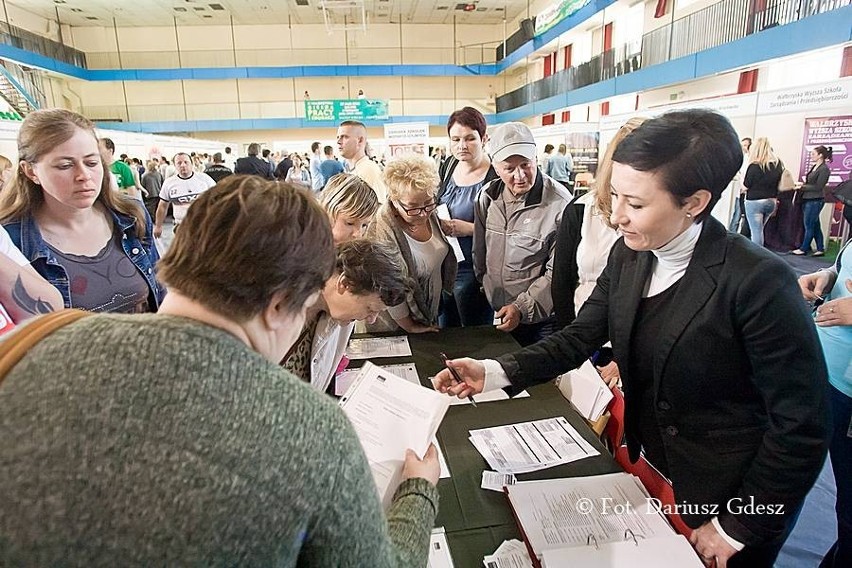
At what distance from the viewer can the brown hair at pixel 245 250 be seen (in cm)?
60

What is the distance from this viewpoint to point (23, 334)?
0.53 metres

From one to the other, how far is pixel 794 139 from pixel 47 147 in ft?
14.6

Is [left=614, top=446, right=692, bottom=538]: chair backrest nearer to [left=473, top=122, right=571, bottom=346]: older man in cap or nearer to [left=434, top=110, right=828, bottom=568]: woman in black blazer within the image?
[left=434, top=110, right=828, bottom=568]: woman in black blazer

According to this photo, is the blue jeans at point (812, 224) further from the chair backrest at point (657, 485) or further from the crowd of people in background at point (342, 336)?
the chair backrest at point (657, 485)

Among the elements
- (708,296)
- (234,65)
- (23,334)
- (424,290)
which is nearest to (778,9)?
(424,290)

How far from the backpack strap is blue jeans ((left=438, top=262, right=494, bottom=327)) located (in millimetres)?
2311

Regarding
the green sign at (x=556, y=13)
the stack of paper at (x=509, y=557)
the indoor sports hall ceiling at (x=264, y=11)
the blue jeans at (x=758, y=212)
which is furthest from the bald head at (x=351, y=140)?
the indoor sports hall ceiling at (x=264, y=11)

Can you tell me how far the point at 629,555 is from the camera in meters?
0.97

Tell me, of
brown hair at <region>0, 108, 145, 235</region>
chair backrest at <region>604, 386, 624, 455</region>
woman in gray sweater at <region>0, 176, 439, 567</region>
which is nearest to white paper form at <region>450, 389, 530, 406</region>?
chair backrest at <region>604, 386, 624, 455</region>

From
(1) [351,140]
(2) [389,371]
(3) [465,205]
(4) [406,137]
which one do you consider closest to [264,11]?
(4) [406,137]

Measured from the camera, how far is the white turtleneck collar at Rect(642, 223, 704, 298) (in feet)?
3.86

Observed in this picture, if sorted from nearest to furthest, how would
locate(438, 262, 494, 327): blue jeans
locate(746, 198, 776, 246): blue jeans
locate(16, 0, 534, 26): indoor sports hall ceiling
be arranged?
1. locate(438, 262, 494, 327): blue jeans
2. locate(746, 198, 776, 246): blue jeans
3. locate(16, 0, 534, 26): indoor sports hall ceiling

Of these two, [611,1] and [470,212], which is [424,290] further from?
[611,1]

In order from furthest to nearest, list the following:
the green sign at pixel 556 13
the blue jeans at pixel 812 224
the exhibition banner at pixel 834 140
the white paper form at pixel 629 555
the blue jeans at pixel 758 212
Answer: the green sign at pixel 556 13, the blue jeans at pixel 758 212, the blue jeans at pixel 812 224, the exhibition banner at pixel 834 140, the white paper form at pixel 629 555
